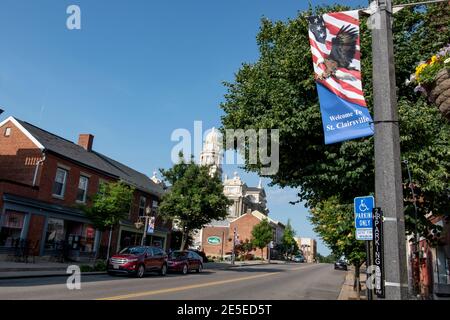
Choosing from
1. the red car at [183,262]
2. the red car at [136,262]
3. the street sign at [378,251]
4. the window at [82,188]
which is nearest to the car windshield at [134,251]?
the red car at [136,262]

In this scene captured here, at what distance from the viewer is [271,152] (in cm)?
1312

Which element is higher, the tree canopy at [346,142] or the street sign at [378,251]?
the tree canopy at [346,142]

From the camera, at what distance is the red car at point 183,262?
27.0 m

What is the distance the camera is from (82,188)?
29.3 metres

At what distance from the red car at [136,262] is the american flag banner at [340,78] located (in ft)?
54.6

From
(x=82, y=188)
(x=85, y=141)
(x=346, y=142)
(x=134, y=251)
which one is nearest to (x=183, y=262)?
(x=134, y=251)

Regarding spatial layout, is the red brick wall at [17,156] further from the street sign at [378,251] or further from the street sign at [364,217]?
the street sign at [378,251]

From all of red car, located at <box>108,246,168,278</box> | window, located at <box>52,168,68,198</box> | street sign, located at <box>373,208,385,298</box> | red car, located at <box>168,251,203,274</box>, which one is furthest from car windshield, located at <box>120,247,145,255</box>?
street sign, located at <box>373,208,385,298</box>

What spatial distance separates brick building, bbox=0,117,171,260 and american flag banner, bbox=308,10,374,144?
21098mm

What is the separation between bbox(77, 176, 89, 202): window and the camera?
29.0 meters

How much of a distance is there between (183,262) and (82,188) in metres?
9.04

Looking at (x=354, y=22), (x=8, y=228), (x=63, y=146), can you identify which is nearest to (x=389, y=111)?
(x=354, y=22)

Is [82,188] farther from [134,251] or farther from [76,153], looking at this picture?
[134,251]
